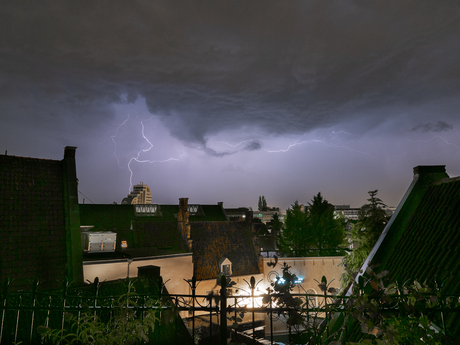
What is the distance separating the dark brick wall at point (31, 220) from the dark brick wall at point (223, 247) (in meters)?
15.4

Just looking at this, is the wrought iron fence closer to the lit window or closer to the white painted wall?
the white painted wall

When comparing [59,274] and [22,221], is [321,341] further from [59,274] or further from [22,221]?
[22,221]

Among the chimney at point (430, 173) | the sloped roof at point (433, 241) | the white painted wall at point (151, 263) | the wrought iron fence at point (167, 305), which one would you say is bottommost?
the white painted wall at point (151, 263)

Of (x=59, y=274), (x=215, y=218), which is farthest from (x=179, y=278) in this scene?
(x=215, y=218)

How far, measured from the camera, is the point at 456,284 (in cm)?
461

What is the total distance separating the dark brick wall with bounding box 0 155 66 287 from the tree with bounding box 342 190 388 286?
12.6 metres

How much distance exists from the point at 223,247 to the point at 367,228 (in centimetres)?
2049

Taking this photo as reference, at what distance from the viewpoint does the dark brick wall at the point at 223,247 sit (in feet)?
89.1

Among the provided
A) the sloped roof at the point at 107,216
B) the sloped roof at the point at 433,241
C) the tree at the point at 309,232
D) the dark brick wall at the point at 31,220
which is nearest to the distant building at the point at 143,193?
the sloped roof at the point at 107,216

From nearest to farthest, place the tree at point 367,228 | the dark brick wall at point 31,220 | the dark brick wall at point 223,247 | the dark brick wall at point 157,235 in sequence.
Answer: the tree at point 367,228
the dark brick wall at point 31,220
the dark brick wall at point 223,247
the dark brick wall at point 157,235

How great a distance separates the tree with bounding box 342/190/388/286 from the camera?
10227mm

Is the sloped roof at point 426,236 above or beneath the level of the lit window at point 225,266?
above

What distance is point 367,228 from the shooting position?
1038 cm

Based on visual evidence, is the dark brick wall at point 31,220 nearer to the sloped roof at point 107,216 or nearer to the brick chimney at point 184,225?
the brick chimney at point 184,225
